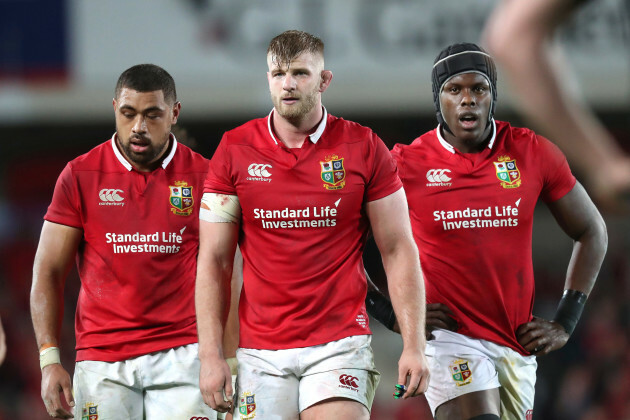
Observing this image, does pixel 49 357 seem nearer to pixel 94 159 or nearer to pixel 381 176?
pixel 94 159

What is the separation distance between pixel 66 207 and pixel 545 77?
374 centimetres

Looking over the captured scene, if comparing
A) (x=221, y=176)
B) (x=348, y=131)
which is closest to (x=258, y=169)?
(x=221, y=176)

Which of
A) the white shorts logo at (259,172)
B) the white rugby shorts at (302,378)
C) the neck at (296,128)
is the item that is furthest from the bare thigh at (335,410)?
the neck at (296,128)

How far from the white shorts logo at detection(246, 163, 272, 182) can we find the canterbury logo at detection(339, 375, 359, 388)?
98 cm

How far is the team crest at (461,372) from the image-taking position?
5074 millimetres

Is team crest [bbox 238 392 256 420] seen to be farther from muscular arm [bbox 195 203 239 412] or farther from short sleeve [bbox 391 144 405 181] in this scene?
short sleeve [bbox 391 144 405 181]

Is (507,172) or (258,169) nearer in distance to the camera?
(258,169)

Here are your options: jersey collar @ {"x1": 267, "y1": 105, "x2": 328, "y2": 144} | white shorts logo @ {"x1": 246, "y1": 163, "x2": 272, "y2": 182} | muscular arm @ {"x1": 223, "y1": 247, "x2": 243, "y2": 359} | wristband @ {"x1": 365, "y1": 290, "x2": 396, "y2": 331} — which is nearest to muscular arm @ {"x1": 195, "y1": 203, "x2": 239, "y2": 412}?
white shorts logo @ {"x1": 246, "y1": 163, "x2": 272, "y2": 182}

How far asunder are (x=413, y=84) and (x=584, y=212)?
8.63 m

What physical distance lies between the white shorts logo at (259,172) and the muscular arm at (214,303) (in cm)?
25

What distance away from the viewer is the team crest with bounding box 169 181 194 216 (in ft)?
17.0

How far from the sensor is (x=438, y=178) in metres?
5.32

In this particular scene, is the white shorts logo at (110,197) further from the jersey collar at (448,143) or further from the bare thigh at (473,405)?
the bare thigh at (473,405)

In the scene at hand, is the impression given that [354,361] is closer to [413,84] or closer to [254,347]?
[254,347]
